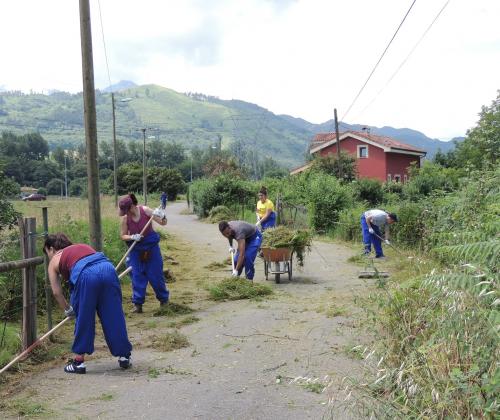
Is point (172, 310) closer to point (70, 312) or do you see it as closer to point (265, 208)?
point (70, 312)

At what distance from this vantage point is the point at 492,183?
36.6 feet

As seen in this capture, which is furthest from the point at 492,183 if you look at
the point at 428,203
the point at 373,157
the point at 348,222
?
the point at 373,157

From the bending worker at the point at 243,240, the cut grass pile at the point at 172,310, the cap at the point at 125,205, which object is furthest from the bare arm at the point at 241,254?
the cap at the point at 125,205

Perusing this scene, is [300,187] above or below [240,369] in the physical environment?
above

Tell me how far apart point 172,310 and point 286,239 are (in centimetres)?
327

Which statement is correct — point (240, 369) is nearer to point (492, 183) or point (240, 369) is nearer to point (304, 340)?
point (304, 340)

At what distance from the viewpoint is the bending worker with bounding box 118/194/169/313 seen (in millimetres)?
9117

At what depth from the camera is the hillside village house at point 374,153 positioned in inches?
1996

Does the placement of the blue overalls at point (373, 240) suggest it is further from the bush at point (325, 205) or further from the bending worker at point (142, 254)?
the bush at point (325, 205)

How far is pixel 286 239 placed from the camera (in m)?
11.4

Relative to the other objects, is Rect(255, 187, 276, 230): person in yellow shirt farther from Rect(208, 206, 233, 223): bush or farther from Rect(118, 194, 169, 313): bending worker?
Rect(208, 206, 233, 223): bush

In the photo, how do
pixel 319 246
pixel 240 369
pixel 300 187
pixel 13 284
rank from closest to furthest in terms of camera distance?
pixel 240 369 < pixel 13 284 < pixel 319 246 < pixel 300 187


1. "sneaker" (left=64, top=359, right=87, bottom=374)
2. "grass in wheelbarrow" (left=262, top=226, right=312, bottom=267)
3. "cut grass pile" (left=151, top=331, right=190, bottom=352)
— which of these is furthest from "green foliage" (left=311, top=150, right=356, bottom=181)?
"sneaker" (left=64, top=359, right=87, bottom=374)

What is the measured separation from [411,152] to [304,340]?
4871cm
